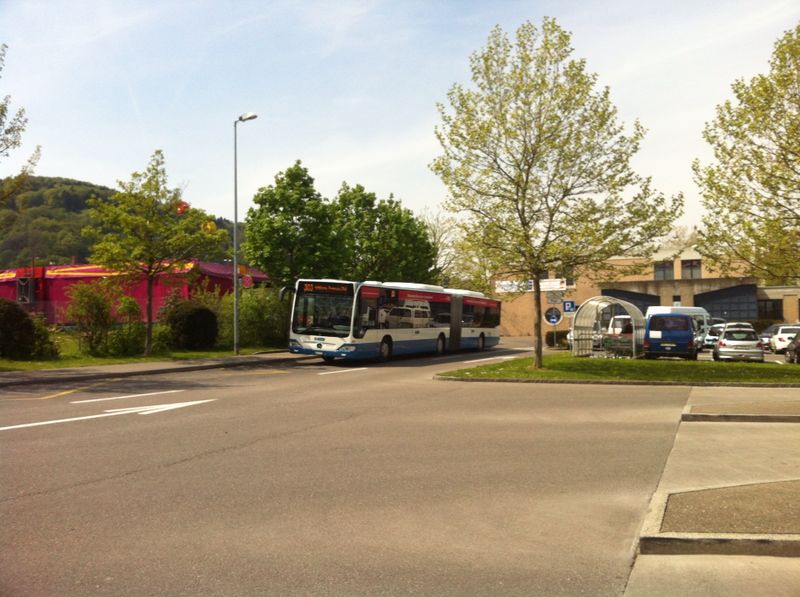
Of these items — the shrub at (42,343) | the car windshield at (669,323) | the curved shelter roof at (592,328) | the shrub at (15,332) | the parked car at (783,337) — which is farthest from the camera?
the parked car at (783,337)

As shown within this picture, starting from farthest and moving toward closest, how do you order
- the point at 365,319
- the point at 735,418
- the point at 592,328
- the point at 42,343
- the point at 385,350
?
1. the point at 592,328
2. the point at 385,350
3. the point at 365,319
4. the point at 42,343
5. the point at 735,418

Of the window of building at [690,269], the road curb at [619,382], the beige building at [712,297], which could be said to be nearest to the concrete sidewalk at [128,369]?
the road curb at [619,382]

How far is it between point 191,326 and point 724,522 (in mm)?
27211

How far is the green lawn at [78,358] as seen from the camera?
886 inches

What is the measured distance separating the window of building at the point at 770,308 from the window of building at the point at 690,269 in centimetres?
598

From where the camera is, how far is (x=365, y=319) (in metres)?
26.5

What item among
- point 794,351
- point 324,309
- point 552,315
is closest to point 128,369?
point 324,309

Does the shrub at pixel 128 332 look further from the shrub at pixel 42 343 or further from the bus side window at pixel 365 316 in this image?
the bus side window at pixel 365 316

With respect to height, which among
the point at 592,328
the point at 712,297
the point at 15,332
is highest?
the point at 712,297

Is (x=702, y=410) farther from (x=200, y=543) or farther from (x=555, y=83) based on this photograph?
(x=555, y=83)

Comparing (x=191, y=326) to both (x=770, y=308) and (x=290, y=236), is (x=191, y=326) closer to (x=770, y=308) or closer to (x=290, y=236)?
(x=290, y=236)

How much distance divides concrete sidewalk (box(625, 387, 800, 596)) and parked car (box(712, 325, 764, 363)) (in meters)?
20.7

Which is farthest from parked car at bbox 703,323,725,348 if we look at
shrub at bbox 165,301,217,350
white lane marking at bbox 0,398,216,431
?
white lane marking at bbox 0,398,216,431

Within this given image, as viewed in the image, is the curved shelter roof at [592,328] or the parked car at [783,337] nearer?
the curved shelter roof at [592,328]
